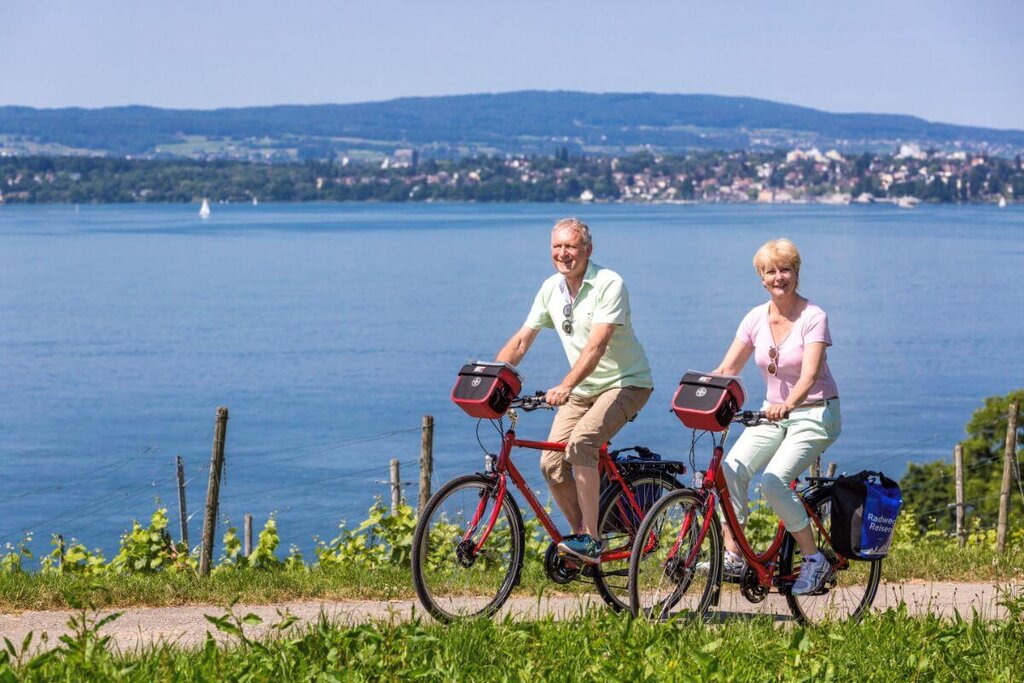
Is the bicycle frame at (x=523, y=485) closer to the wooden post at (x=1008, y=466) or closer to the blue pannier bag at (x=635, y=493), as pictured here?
the blue pannier bag at (x=635, y=493)

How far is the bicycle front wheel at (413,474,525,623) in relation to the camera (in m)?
6.63

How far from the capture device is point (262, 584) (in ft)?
25.8

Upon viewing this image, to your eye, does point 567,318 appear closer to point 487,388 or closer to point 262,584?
point 487,388

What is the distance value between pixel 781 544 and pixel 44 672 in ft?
11.1

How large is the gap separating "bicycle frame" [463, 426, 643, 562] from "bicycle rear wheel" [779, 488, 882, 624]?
74cm

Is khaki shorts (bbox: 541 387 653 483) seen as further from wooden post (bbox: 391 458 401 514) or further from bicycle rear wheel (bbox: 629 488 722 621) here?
wooden post (bbox: 391 458 401 514)

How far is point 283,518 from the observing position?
34281mm

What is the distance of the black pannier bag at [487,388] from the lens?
6.61m

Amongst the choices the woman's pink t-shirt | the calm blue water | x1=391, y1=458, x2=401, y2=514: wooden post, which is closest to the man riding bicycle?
the woman's pink t-shirt

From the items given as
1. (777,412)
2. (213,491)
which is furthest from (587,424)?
(213,491)

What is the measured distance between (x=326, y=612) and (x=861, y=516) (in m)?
2.59

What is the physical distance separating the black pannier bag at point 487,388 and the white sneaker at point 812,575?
5.19 ft

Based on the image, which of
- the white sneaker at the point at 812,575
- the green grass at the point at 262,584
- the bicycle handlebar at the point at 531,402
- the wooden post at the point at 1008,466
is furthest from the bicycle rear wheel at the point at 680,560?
the wooden post at the point at 1008,466

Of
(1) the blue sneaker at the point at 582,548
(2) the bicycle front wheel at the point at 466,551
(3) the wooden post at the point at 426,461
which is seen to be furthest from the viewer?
(3) the wooden post at the point at 426,461
